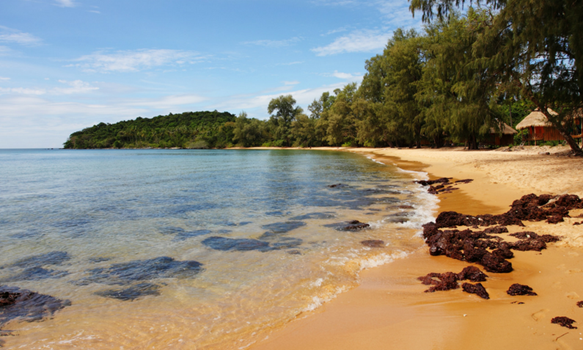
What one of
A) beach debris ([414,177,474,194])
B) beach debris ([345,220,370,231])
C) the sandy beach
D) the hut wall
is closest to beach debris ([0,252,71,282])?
the sandy beach

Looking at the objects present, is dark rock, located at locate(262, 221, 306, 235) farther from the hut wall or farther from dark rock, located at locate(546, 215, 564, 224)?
the hut wall

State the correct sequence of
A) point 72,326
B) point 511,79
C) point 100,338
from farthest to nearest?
point 511,79, point 72,326, point 100,338

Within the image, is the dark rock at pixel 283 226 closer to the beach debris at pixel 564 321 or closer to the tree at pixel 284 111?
the beach debris at pixel 564 321

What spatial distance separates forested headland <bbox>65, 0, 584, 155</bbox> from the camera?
13.8 meters

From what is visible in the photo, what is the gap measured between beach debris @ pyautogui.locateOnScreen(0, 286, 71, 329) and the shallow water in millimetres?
142

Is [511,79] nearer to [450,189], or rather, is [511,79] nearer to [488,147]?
[450,189]

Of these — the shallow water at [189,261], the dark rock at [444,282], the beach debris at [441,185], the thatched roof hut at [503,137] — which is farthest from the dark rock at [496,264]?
the thatched roof hut at [503,137]

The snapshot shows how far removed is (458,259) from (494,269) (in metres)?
0.80

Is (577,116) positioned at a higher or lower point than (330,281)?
higher

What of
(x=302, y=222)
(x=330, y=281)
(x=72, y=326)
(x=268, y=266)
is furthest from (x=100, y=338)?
(x=302, y=222)

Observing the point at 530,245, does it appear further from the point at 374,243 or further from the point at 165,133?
the point at 165,133

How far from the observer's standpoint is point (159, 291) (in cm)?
543

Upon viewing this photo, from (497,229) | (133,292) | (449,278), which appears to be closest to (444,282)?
(449,278)

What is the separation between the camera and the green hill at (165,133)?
424 feet
